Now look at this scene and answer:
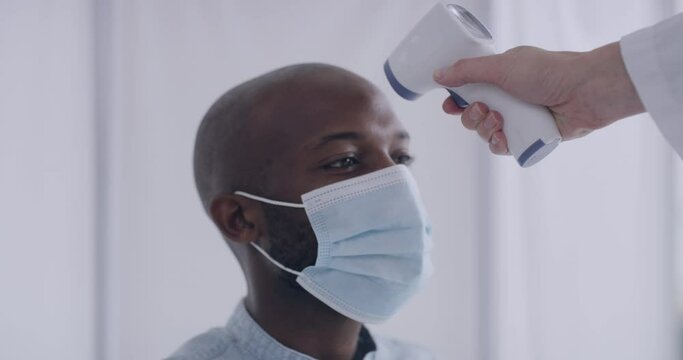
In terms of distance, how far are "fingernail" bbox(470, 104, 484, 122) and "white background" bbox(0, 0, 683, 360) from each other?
0.67 meters

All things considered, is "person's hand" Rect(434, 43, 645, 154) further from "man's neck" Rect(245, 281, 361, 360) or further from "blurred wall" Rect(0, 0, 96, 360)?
"blurred wall" Rect(0, 0, 96, 360)

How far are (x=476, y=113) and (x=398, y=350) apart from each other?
0.64 meters

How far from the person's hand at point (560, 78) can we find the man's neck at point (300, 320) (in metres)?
0.49

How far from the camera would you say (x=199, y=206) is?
1708mm

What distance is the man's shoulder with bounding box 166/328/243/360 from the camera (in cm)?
129

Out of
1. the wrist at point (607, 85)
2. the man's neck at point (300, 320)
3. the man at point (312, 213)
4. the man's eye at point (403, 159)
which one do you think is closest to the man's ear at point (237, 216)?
the man at point (312, 213)

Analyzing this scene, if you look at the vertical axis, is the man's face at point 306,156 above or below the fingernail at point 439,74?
below

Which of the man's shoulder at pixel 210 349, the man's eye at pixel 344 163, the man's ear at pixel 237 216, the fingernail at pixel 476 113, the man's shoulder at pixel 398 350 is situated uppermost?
the fingernail at pixel 476 113

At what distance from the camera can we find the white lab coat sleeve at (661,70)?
1.00m

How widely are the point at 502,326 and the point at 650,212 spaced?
0.50m

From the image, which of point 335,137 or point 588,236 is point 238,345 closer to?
point 335,137

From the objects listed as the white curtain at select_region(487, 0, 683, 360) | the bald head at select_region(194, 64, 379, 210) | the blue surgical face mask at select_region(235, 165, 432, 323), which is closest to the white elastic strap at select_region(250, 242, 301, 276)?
the blue surgical face mask at select_region(235, 165, 432, 323)

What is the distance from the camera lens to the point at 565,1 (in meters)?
1.87

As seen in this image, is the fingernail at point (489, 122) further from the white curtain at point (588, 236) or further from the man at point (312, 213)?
the white curtain at point (588, 236)
